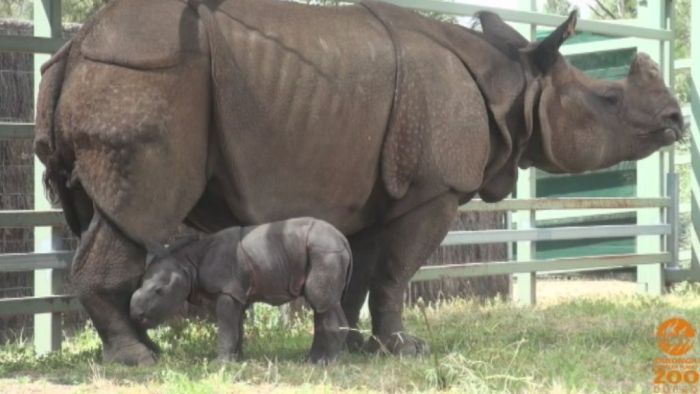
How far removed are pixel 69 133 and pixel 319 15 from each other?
1651 mm

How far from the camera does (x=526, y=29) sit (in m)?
11.3

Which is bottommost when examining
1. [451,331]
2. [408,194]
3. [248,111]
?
[451,331]

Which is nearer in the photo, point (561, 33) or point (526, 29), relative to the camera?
point (561, 33)

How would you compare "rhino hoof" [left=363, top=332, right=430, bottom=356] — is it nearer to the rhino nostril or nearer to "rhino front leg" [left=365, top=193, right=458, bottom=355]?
"rhino front leg" [left=365, top=193, right=458, bottom=355]

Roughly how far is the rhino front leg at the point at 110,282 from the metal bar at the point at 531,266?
140 inches

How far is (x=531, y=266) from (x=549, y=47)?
134 inches

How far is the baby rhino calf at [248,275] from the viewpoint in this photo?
253 inches

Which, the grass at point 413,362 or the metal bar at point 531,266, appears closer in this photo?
the grass at point 413,362

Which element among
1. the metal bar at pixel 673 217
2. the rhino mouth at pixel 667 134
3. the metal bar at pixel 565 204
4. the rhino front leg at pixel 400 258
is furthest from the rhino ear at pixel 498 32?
the metal bar at pixel 673 217

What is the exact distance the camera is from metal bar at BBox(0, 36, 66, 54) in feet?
24.3

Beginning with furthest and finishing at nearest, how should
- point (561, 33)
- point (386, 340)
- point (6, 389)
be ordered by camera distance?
point (561, 33)
point (386, 340)
point (6, 389)

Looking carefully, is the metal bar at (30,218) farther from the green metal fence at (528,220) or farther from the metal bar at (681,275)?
the metal bar at (681,275)

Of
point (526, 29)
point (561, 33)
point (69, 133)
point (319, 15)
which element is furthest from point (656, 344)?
point (526, 29)

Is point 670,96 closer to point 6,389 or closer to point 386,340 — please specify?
point 386,340
